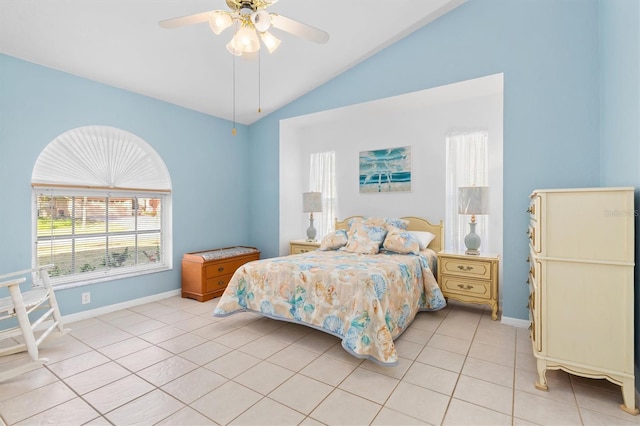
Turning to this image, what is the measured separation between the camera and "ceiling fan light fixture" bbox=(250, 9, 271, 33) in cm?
194

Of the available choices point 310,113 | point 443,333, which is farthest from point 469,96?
point 443,333

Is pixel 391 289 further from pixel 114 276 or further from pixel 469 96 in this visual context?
pixel 114 276

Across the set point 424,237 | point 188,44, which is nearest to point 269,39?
point 188,44

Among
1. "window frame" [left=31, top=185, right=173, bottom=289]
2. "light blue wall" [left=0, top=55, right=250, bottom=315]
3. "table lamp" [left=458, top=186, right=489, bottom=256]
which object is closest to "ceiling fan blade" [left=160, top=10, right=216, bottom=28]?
"light blue wall" [left=0, top=55, right=250, bottom=315]

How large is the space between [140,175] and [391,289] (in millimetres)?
3331

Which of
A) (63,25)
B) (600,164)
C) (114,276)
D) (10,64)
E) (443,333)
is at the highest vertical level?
(63,25)

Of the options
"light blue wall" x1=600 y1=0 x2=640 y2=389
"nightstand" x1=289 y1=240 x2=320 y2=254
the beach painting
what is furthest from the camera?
"nightstand" x1=289 y1=240 x2=320 y2=254

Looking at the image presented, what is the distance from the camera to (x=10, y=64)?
2.87 m

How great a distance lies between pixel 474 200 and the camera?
11.2 ft

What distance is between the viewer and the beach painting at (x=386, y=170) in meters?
4.37

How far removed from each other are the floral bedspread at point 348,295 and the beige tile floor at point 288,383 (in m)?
0.20

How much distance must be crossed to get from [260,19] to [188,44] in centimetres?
164

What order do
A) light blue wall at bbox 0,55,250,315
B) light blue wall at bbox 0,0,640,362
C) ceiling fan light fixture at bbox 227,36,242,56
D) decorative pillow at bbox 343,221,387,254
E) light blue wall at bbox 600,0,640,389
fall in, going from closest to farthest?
light blue wall at bbox 600,0,640,389 → ceiling fan light fixture at bbox 227,36,242,56 → light blue wall at bbox 0,0,640,362 → light blue wall at bbox 0,55,250,315 → decorative pillow at bbox 343,221,387,254

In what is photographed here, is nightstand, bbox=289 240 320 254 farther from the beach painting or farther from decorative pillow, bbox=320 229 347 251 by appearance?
the beach painting
